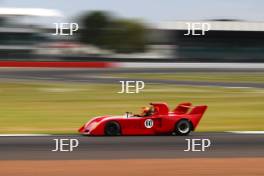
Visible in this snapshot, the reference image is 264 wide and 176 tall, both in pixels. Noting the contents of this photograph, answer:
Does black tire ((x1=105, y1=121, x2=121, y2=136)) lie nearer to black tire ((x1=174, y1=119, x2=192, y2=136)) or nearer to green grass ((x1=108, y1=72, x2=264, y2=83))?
black tire ((x1=174, y1=119, x2=192, y2=136))

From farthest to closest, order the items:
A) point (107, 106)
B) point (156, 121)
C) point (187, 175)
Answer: point (107, 106), point (156, 121), point (187, 175)

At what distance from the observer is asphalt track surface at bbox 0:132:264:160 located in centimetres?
895

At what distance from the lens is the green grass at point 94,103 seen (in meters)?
13.2

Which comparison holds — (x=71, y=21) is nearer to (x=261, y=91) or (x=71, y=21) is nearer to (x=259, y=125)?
(x=259, y=125)

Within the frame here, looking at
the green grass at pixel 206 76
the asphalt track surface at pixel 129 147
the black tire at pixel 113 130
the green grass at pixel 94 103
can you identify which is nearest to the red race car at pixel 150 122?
the black tire at pixel 113 130

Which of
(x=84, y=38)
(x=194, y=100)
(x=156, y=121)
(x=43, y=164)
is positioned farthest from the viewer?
(x=194, y=100)

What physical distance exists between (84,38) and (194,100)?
16.0 feet

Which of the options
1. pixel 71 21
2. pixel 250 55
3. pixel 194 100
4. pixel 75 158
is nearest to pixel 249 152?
pixel 75 158

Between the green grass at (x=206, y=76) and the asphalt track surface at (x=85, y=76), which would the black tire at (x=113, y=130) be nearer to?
the asphalt track surface at (x=85, y=76)

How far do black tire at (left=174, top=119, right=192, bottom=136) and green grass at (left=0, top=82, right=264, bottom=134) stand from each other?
1.93 meters

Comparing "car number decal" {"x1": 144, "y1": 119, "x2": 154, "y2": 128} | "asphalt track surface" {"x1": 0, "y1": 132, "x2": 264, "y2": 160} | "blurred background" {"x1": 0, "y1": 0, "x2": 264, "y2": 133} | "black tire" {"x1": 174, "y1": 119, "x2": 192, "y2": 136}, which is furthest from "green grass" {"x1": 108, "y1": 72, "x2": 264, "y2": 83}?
"asphalt track surface" {"x1": 0, "y1": 132, "x2": 264, "y2": 160}

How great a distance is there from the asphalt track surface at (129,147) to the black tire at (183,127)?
0.12 metres

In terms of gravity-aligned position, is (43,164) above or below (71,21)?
below

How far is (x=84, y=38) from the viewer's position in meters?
13.0
